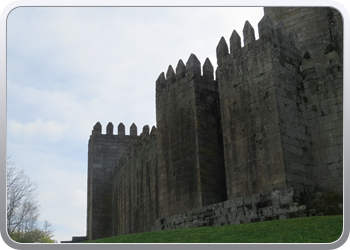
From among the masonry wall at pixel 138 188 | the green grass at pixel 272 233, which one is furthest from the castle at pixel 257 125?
the masonry wall at pixel 138 188

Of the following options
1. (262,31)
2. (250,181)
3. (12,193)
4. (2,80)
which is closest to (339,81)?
(262,31)

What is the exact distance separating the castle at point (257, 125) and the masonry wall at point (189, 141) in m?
0.04

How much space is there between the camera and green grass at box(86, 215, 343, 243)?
11.0 metres

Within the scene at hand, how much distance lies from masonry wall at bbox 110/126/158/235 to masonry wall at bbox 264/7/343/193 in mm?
8500

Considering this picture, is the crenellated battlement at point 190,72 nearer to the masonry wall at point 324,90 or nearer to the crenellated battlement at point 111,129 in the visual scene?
the masonry wall at point 324,90

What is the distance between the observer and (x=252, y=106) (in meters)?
17.0

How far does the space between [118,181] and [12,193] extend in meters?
12.6

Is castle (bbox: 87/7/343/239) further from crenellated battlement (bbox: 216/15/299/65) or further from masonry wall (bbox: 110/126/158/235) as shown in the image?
masonry wall (bbox: 110/126/158/235)

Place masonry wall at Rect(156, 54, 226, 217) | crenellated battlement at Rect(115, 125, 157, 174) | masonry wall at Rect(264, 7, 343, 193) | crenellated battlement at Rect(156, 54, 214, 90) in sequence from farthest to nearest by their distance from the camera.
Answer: crenellated battlement at Rect(115, 125, 157, 174)
crenellated battlement at Rect(156, 54, 214, 90)
masonry wall at Rect(156, 54, 226, 217)
masonry wall at Rect(264, 7, 343, 193)

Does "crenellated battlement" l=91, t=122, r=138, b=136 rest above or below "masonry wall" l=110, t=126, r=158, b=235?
above

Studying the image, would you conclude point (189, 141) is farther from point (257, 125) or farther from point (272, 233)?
point (272, 233)

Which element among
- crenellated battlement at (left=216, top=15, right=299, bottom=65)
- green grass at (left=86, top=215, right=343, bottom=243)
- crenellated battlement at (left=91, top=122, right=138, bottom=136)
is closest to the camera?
green grass at (left=86, top=215, right=343, bottom=243)

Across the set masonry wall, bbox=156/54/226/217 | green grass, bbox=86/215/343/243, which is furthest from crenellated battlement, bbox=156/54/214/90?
green grass, bbox=86/215/343/243

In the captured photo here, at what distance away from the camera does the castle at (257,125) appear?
15797 mm
